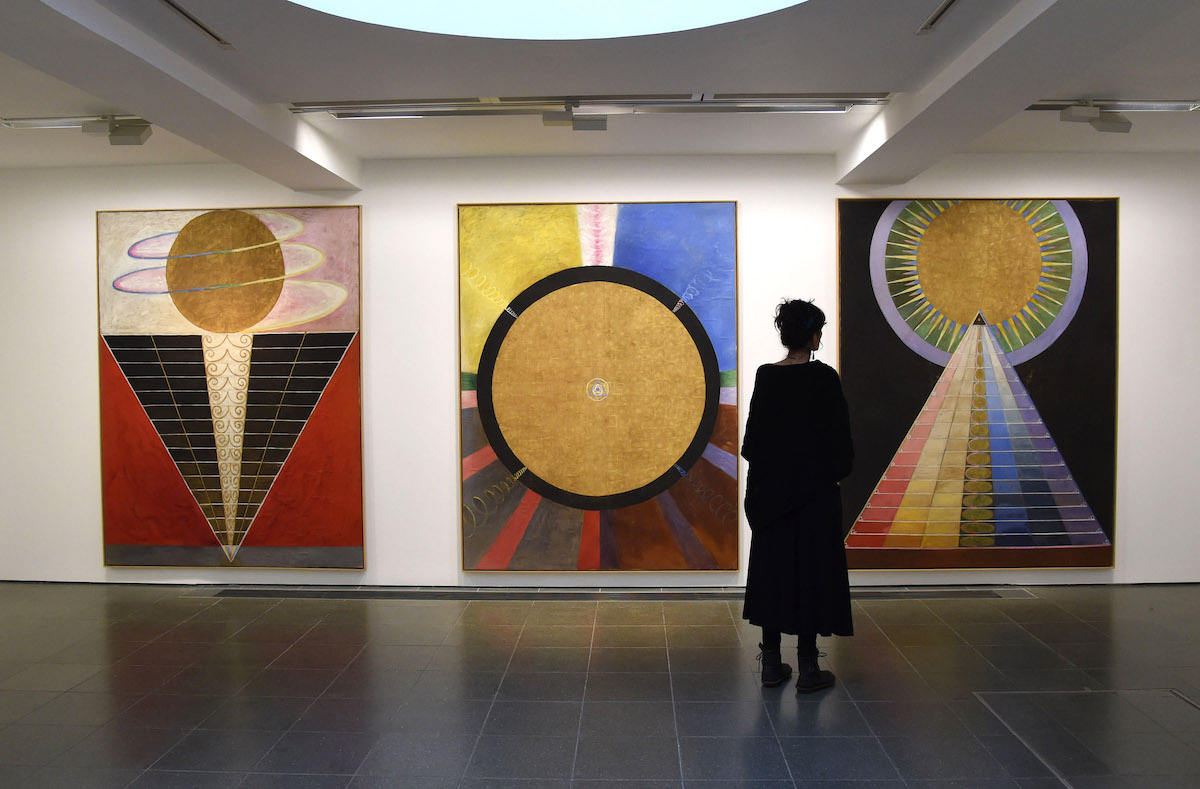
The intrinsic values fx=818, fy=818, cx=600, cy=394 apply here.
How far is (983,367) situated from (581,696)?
10.7 feet

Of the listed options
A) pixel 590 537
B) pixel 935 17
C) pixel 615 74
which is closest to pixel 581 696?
pixel 590 537

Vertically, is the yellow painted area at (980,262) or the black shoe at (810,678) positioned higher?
the yellow painted area at (980,262)

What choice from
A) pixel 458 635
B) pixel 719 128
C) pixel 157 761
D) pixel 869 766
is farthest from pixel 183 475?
pixel 869 766

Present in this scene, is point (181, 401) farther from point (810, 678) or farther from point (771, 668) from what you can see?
point (810, 678)

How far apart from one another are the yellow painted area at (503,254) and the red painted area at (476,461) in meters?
0.53

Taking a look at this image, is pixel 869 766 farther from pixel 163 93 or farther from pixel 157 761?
pixel 163 93

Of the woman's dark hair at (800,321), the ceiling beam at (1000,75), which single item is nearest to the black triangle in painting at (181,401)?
the woman's dark hair at (800,321)

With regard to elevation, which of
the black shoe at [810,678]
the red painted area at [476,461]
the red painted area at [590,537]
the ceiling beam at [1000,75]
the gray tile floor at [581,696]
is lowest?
the gray tile floor at [581,696]

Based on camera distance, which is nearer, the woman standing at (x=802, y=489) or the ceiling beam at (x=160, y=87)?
the ceiling beam at (x=160, y=87)

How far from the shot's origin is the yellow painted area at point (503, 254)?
16.8 ft

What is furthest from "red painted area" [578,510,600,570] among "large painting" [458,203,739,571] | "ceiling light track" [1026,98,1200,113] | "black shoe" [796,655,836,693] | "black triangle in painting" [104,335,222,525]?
"ceiling light track" [1026,98,1200,113]

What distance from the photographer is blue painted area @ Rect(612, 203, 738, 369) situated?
5.11 meters

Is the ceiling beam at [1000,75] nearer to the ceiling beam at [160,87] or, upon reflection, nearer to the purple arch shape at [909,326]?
the purple arch shape at [909,326]

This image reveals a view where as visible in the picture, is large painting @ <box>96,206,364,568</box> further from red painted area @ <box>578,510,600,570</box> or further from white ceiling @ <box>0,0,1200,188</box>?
Answer: red painted area @ <box>578,510,600,570</box>
